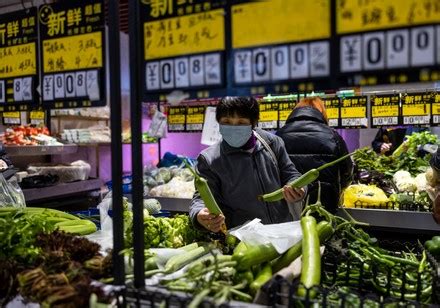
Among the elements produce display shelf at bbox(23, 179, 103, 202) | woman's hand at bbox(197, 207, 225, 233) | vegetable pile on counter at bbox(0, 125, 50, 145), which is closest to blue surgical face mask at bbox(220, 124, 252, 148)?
woman's hand at bbox(197, 207, 225, 233)

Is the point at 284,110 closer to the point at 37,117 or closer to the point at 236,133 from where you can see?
the point at 236,133

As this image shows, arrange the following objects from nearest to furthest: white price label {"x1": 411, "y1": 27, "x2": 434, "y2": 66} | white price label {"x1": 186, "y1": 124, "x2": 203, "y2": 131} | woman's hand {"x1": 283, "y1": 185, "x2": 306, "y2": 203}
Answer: white price label {"x1": 411, "y1": 27, "x2": 434, "y2": 66}, woman's hand {"x1": 283, "y1": 185, "x2": 306, "y2": 203}, white price label {"x1": 186, "y1": 124, "x2": 203, "y2": 131}

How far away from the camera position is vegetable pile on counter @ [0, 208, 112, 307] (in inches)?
52.3

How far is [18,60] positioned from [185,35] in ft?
4.91

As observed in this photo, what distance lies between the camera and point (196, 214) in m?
2.33

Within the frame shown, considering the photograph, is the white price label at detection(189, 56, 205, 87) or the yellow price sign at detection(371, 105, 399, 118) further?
the yellow price sign at detection(371, 105, 399, 118)

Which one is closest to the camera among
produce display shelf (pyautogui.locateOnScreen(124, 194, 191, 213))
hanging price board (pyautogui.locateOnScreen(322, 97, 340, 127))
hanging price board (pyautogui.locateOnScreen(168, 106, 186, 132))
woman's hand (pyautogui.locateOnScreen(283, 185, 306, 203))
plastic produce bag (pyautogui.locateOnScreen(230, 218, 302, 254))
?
plastic produce bag (pyautogui.locateOnScreen(230, 218, 302, 254))

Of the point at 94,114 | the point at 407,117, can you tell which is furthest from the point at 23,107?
the point at 94,114

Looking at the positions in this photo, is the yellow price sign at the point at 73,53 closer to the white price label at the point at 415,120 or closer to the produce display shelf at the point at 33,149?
the produce display shelf at the point at 33,149

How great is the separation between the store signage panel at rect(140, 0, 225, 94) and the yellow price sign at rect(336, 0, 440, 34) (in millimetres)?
424

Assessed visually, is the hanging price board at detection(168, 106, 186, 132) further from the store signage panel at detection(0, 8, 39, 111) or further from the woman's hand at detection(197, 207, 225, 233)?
the woman's hand at detection(197, 207, 225, 233)

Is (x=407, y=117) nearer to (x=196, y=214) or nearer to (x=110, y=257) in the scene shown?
(x=196, y=214)

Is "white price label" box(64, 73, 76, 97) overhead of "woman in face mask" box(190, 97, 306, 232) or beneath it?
overhead

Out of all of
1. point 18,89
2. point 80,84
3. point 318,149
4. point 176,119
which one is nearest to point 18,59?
point 18,89
